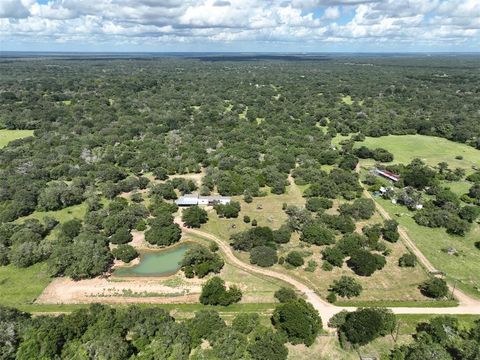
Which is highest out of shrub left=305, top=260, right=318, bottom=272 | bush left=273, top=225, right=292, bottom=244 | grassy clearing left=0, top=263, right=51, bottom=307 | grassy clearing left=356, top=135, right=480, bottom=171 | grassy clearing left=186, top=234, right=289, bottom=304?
bush left=273, top=225, right=292, bottom=244

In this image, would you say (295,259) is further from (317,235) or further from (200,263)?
(200,263)

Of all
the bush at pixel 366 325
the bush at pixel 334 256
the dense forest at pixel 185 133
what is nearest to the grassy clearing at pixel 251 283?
the bush at pixel 334 256

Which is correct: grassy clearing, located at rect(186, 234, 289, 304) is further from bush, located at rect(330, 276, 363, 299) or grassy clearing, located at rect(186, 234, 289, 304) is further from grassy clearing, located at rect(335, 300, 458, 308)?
grassy clearing, located at rect(335, 300, 458, 308)

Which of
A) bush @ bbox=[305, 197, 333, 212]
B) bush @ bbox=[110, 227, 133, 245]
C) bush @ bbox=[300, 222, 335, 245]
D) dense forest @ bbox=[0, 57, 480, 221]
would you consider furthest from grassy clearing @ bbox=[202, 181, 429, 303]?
bush @ bbox=[110, 227, 133, 245]

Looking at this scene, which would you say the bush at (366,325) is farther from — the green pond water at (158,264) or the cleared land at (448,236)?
the green pond water at (158,264)

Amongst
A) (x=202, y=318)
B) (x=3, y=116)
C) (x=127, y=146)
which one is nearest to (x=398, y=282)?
(x=202, y=318)

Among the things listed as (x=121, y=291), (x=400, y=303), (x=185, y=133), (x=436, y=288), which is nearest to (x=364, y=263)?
(x=400, y=303)
